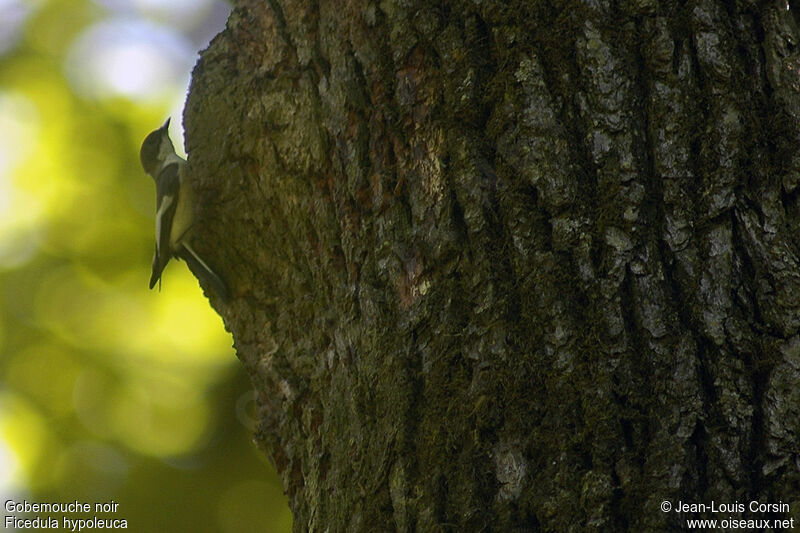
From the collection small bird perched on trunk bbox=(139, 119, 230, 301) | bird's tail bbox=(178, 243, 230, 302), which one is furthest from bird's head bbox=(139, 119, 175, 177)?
bird's tail bbox=(178, 243, 230, 302)

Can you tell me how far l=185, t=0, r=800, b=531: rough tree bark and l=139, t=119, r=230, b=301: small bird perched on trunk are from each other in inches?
28.9

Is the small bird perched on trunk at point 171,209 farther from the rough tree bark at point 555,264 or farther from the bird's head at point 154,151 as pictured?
the rough tree bark at point 555,264

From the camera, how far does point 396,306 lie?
6.14 feet

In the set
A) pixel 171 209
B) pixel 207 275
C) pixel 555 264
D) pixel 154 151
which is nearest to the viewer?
pixel 555 264

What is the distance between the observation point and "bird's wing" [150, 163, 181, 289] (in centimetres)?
344

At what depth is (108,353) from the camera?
4680 mm

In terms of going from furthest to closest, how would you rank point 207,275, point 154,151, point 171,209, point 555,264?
point 154,151 < point 171,209 < point 207,275 < point 555,264

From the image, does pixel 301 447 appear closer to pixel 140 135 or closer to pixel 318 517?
pixel 318 517

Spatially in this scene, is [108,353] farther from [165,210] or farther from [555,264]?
[555,264]

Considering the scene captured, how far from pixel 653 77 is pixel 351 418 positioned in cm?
100

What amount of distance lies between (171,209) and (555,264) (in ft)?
7.43

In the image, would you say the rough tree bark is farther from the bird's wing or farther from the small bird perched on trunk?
the bird's wing

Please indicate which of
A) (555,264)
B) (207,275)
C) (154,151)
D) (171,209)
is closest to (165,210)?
(171,209)

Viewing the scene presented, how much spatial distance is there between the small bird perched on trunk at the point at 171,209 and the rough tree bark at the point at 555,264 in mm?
734
